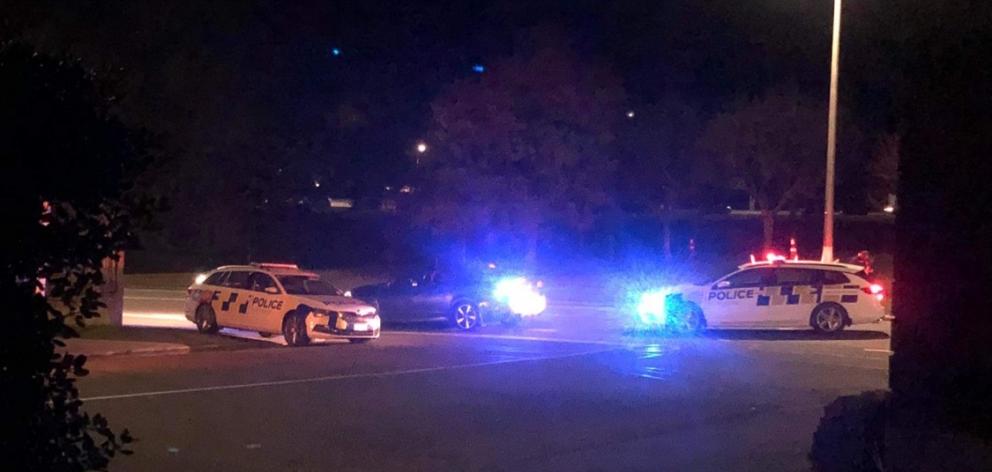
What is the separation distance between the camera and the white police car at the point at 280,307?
21234 millimetres

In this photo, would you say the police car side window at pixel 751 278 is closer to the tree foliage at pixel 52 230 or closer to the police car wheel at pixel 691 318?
the police car wheel at pixel 691 318

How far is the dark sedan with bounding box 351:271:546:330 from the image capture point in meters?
26.4

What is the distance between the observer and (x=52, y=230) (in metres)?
4.41

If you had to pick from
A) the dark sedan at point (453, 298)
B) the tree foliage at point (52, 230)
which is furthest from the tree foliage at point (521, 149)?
the tree foliage at point (52, 230)

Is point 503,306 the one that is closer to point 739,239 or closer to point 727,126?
point 727,126

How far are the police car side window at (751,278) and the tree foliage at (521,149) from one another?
18294mm

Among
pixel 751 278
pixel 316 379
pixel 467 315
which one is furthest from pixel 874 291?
pixel 316 379

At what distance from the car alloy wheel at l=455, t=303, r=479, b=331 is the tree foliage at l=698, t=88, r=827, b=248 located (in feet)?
74.9

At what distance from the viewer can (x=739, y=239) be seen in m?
52.1

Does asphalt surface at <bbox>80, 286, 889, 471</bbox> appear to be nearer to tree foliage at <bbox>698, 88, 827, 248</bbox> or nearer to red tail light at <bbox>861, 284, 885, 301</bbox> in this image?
red tail light at <bbox>861, 284, 885, 301</bbox>

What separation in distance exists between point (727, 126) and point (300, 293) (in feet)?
94.2

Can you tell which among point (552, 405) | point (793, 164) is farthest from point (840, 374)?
point (793, 164)

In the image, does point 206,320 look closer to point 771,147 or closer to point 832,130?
point 832,130

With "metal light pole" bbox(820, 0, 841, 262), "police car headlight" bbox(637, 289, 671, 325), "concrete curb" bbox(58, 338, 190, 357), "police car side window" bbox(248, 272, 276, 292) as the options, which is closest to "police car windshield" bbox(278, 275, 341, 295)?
"police car side window" bbox(248, 272, 276, 292)
